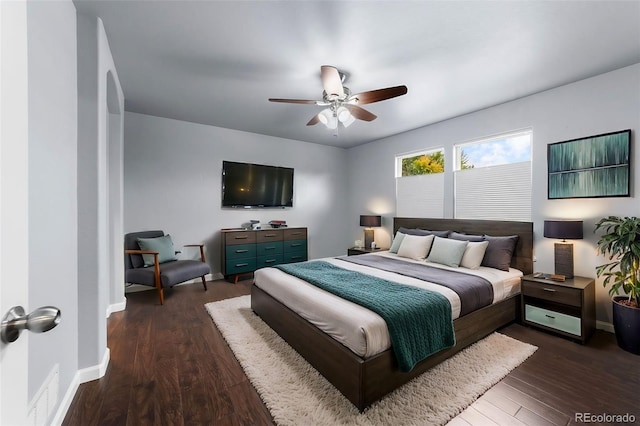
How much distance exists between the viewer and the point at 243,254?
4.62m

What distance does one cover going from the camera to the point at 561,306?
118 inches

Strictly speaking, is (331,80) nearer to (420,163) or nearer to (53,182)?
(53,182)

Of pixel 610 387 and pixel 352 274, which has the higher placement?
pixel 352 274

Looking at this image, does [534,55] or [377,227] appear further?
[377,227]

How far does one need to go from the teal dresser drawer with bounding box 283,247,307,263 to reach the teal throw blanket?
7.97ft

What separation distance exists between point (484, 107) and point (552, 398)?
3.40 meters

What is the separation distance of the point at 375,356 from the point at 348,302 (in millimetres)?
483

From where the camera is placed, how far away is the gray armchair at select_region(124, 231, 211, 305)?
3.51m

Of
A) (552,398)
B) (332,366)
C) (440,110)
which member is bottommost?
(552,398)

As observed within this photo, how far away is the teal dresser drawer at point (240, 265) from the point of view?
14.7ft

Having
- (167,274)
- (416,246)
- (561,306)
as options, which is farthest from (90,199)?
(561,306)
